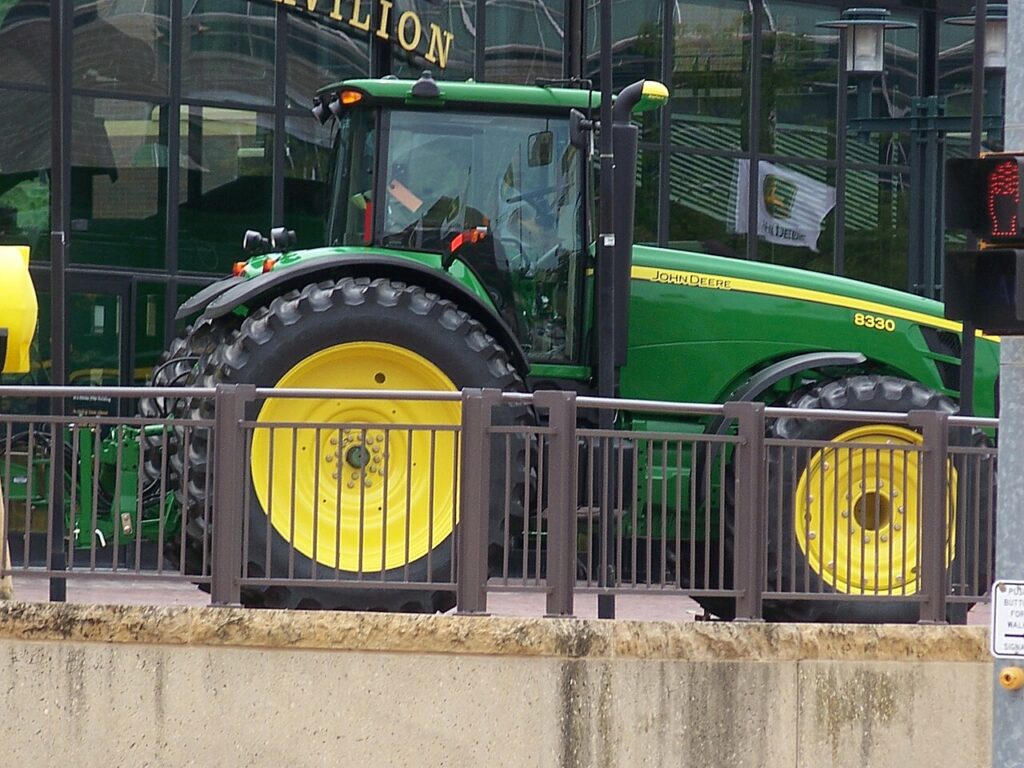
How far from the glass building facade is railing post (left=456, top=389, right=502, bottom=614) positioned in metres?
6.94

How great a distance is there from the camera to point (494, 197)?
1021 cm

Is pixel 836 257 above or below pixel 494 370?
above

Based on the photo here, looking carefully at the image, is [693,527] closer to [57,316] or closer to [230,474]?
[230,474]

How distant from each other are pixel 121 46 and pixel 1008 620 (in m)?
11.4

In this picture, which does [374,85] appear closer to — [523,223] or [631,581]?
[523,223]

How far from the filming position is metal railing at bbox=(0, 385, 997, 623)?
815 centimetres

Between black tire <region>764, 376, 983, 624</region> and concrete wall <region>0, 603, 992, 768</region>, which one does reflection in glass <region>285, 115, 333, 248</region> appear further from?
concrete wall <region>0, 603, 992, 768</region>

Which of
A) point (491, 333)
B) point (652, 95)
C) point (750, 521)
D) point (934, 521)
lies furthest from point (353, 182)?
point (934, 521)

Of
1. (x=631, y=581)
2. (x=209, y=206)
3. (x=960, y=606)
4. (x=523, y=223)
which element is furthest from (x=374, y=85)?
(x=209, y=206)

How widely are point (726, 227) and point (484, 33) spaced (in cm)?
308

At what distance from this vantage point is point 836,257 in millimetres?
18953

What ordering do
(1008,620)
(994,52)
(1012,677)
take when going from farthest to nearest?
(994,52)
(1008,620)
(1012,677)

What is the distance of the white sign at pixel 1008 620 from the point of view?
6094 mm

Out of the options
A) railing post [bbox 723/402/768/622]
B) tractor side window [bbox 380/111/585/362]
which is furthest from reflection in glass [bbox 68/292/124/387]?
railing post [bbox 723/402/768/622]
